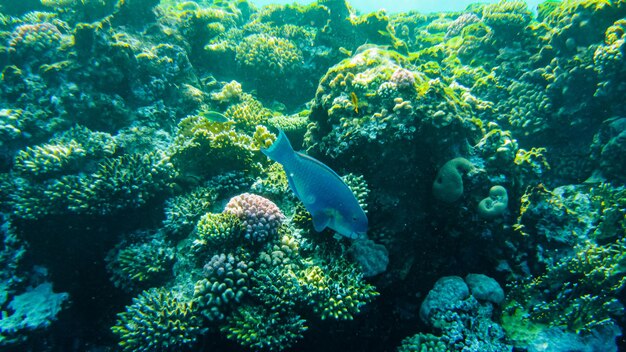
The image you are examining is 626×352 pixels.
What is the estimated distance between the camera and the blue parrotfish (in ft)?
7.13

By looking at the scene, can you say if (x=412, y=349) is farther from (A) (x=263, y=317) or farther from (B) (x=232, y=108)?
(B) (x=232, y=108)

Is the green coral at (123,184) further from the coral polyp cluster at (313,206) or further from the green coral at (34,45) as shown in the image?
A: the green coral at (34,45)

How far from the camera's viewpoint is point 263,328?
3.18 meters

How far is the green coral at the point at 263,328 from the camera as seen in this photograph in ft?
10.1

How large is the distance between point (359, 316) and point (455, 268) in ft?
5.83

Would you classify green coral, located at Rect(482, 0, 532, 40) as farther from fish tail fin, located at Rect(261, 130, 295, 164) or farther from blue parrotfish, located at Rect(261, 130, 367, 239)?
fish tail fin, located at Rect(261, 130, 295, 164)

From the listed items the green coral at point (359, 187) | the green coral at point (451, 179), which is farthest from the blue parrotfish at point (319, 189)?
the green coral at point (451, 179)

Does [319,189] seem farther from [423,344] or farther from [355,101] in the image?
[423,344]

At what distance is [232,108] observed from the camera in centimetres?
648

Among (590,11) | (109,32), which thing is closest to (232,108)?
(109,32)

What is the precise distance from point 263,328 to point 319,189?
202cm

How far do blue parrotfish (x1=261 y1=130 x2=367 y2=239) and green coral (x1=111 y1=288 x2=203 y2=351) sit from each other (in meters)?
2.32

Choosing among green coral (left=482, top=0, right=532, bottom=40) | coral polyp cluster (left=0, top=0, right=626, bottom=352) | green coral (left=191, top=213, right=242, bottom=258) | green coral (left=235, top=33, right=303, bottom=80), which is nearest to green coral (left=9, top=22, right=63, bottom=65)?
coral polyp cluster (left=0, top=0, right=626, bottom=352)

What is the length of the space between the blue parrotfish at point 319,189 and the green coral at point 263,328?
5.32 feet
